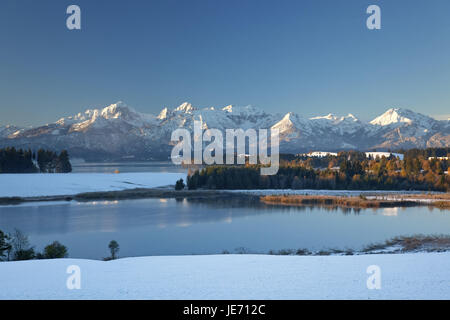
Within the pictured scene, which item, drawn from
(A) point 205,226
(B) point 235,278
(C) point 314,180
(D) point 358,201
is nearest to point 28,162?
(C) point 314,180

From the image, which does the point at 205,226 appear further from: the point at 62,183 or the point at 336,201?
the point at 62,183

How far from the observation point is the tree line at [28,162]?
2670 inches

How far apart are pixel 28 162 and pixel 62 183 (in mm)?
18079

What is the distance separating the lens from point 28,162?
70375 millimetres

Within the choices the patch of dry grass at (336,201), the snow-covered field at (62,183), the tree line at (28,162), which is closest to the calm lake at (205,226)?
the patch of dry grass at (336,201)

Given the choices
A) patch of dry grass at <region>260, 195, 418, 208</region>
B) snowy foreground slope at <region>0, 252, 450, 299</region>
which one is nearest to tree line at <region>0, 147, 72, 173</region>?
patch of dry grass at <region>260, 195, 418, 208</region>

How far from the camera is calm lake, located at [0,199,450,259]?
853 inches

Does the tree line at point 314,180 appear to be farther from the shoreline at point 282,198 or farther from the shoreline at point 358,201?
the shoreline at point 358,201

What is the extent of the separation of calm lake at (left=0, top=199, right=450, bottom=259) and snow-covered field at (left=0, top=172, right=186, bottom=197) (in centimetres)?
966

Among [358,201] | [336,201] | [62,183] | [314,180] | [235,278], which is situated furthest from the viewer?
[314,180]
